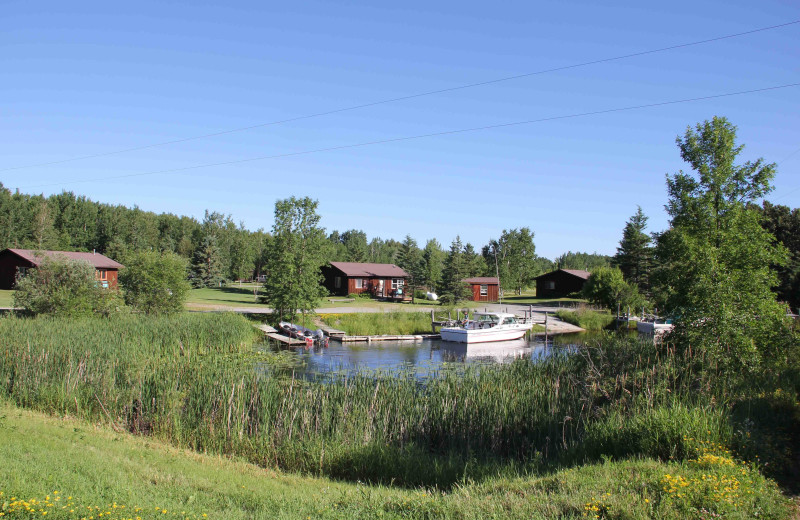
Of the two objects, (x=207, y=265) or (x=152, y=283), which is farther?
(x=207, y=265)

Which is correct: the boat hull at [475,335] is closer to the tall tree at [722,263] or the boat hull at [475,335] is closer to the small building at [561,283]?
the tall tree at [722,263]

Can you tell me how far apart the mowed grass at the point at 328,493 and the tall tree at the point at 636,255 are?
2020 inches

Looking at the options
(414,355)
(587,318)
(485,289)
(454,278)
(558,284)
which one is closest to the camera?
(414,355)

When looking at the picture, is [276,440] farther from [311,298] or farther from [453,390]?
[311,298]

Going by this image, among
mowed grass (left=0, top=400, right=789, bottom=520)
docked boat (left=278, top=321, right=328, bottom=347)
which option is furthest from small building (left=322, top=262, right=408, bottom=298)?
mowed grass (left=0, top=400, right=789, bottom=520)

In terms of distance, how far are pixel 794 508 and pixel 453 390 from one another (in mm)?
7754

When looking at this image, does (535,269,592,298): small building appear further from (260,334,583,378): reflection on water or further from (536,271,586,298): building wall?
(260,334,583,378): reflection on water

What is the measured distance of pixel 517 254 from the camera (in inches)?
3612

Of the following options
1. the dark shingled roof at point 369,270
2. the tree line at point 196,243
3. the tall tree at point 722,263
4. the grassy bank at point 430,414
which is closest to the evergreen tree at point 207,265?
the tree line at point 196,243

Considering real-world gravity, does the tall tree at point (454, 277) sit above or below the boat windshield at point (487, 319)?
above

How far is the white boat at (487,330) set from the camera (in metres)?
34.3

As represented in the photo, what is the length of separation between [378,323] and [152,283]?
14233 millimetres

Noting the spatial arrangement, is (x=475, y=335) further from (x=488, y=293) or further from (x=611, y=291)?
(x=488, y=293)

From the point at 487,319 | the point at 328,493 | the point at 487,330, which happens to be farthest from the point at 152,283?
the point at 328,493
